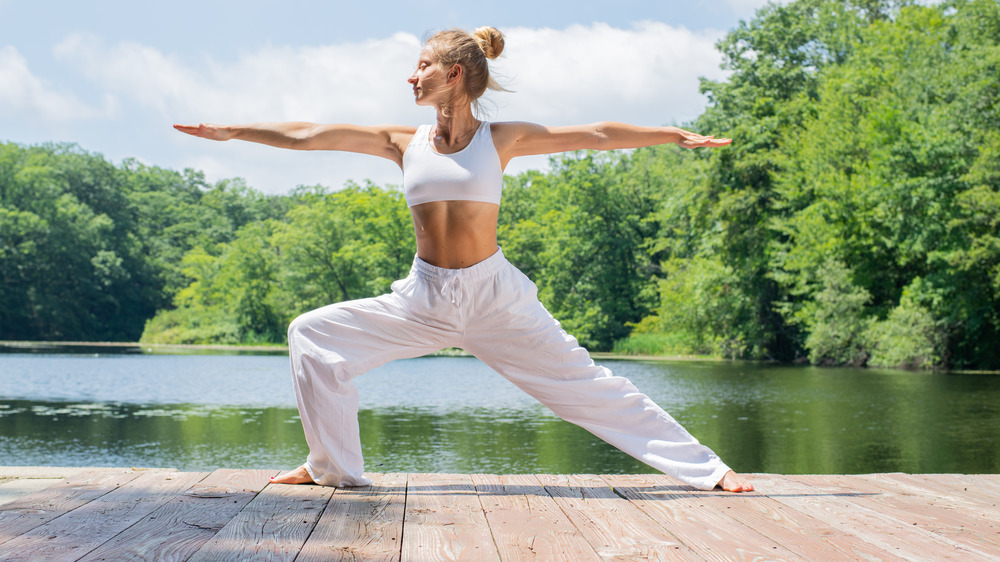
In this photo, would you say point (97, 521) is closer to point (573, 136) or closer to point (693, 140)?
point (573, 136)

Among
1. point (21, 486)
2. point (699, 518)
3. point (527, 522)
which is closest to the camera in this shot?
point (527, 522)

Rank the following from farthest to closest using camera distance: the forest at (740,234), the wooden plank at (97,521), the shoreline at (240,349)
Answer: the shoreline at (240,349)
the forest at (740,234)
the wooden plank at (97,521)

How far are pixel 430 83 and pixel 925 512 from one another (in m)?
2.53

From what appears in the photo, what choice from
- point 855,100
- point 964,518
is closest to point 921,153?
point 855,100

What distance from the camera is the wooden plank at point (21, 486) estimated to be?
3.27m

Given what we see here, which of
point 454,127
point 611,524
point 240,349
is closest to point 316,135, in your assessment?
point 454,127

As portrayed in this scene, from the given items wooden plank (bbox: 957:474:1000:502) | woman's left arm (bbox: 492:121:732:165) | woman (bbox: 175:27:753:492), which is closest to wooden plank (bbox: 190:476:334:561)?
woman (bbox: 175:27:753:492)

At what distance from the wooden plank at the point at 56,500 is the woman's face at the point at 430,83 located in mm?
1992

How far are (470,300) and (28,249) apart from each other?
6066 cm

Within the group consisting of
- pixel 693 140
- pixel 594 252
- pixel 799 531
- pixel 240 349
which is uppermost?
pixel 594 252

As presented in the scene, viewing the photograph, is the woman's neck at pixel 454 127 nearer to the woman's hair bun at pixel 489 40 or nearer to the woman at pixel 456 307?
the woman at pixel 456 307

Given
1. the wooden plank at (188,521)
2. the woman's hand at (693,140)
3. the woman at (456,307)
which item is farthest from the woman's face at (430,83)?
the wooden plank at (188,521)

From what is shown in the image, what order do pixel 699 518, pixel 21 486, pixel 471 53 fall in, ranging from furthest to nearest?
pixel 471 53, pixel 21 486, pixel 699 518

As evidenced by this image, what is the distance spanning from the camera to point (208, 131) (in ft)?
12.3
